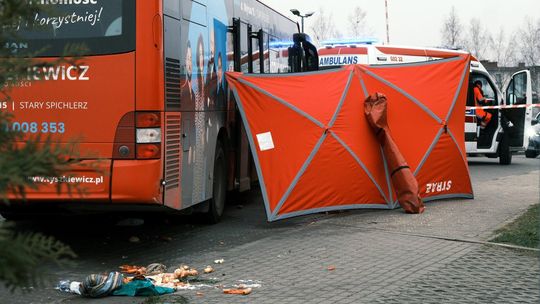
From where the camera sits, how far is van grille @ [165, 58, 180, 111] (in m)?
8.58

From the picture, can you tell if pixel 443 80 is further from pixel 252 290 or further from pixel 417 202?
pixel 252 290

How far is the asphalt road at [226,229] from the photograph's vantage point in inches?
359

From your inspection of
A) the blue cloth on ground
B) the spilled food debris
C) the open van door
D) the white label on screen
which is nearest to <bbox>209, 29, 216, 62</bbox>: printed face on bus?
the white label on screen

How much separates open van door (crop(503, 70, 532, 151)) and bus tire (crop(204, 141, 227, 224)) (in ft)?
43.5

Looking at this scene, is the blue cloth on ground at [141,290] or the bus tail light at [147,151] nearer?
the blue cloth on ground at [141,290]

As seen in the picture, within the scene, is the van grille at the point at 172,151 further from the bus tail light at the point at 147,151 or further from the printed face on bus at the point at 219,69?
the printed face on bus at the point at 219,69

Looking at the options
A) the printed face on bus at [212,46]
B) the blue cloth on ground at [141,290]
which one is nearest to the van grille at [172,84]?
the printed face on bus at [212,46]

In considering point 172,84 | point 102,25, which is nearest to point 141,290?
point 172,84

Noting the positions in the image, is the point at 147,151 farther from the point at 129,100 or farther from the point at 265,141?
the point at 265,141

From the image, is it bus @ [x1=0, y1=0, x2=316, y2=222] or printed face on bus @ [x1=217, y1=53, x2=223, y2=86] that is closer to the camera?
bus @ [x1=0, y1=0, x2=316, y2=222]

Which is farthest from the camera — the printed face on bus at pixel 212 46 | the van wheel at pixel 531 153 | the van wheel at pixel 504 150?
the van wheel at pixel 531 153

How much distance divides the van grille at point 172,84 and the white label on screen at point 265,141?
6.64ft

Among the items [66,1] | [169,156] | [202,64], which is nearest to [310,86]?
[202,64]

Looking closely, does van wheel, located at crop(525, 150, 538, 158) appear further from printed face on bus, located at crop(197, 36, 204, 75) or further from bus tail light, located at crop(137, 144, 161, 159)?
bus tail light, located at crop(137, 144, 161, 159)
